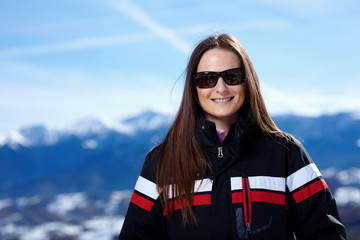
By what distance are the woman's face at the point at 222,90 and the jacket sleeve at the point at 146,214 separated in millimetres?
626

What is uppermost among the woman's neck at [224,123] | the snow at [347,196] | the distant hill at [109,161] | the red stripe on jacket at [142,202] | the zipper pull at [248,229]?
the distant hill at [109,161]

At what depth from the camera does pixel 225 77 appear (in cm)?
274

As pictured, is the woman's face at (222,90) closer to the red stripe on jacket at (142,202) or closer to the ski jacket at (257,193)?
the ski jacket at (257,193)

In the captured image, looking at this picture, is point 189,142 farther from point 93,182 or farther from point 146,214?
point 93,182

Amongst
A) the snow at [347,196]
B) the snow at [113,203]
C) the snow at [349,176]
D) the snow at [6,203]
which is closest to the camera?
the snow at [347,196]

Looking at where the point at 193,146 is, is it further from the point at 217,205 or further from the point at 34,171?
the point at 34,171

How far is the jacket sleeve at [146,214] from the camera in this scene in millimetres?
2879

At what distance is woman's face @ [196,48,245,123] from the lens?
275cm

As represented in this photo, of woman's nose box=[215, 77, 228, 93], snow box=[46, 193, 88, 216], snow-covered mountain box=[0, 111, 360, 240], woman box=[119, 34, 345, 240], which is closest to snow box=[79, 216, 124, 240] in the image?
snow-covered mountain box=[0, 111, 360, 240]

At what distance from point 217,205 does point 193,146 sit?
0.46m

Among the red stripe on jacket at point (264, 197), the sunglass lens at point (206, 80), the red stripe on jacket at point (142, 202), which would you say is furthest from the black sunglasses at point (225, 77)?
the red stripe on jacket at point (142, 202)

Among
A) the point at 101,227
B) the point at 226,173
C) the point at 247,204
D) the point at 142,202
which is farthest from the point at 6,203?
the point at 247,204

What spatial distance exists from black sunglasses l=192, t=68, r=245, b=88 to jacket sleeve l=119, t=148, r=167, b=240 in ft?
2.30

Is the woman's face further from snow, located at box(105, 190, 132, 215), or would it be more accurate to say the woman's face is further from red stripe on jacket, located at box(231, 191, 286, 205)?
snow, located at box(105, 190, 132, 215)
